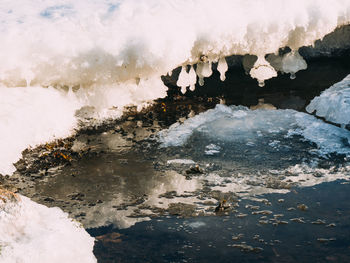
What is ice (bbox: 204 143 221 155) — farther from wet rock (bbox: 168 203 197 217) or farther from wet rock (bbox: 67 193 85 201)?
wet rock (bbox: 67 193 85 201)

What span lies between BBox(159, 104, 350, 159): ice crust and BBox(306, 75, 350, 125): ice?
0.82 feet

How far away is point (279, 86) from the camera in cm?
1426

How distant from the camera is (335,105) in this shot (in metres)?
9.55

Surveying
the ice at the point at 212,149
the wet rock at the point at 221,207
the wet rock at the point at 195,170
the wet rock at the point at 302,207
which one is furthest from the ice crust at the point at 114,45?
the wet rock at the point at 302,207

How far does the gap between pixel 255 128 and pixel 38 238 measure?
614 cm

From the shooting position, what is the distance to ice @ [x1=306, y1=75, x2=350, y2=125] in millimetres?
9117

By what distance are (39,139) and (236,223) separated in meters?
5.27

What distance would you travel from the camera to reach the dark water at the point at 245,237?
5.03 metres

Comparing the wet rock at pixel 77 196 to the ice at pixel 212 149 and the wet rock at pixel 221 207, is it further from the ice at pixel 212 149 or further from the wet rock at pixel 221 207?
the ice at pixel 212 149

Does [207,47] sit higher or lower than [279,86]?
higher

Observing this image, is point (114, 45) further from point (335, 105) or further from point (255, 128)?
point (335, 105)

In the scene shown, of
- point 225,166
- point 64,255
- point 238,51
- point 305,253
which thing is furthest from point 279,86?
point 64,255

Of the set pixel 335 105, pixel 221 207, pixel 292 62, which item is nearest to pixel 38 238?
pixel 221 207

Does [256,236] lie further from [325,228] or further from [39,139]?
[39,139]
